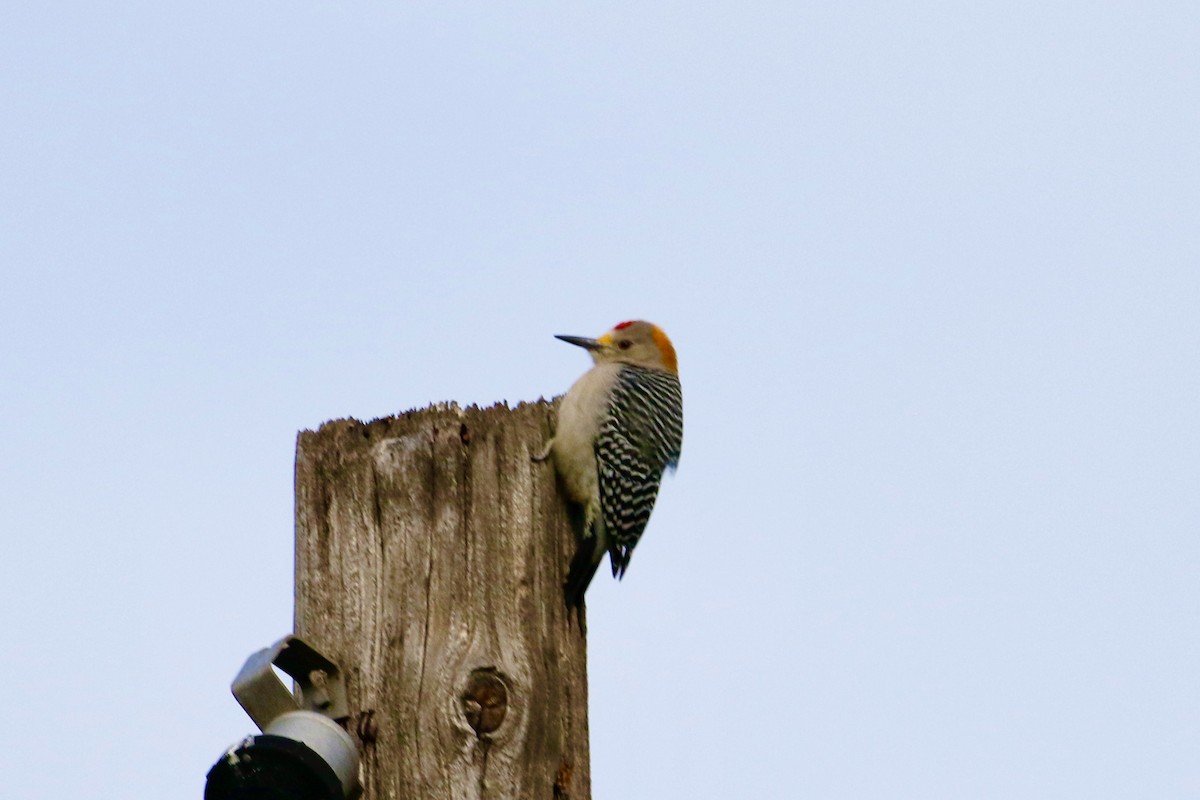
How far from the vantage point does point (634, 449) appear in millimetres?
4980

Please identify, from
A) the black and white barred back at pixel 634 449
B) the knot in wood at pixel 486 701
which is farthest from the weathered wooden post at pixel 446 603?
the black and white barred back at pixel 634 449

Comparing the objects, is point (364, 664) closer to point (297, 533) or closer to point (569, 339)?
point (297, 533)

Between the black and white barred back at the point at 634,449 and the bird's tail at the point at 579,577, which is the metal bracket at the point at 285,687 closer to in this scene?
the bird's tail at the point at 579,577

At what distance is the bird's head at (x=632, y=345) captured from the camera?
6207 mm

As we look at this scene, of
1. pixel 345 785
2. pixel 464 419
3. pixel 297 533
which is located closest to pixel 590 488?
pixel 464 419

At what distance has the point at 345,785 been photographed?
3.04 m

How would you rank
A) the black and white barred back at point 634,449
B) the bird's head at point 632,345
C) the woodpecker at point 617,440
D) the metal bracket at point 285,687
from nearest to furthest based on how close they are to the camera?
1. the metal bracket at point 285,687
2. the woodpecker at point 617,440
3. the black and white barred back at point 634,449
4. the bird's head at point 632,345

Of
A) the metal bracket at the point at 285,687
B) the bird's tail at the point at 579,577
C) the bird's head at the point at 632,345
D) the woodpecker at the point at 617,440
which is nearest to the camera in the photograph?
the metal bracket at the point at 285,687

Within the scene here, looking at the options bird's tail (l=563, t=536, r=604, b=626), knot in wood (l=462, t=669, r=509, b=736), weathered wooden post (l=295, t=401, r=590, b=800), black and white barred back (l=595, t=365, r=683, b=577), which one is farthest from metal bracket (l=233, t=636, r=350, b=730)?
black and white barred back (l=595, t=365, r=683, b=577)

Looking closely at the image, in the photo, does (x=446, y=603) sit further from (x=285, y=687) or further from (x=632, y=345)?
(x=632, y=345)

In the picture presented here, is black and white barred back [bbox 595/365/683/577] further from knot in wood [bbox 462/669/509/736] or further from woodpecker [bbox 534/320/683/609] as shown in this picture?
knot in wood [bbox 462/669/509/736]

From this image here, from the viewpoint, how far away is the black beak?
6.25 m

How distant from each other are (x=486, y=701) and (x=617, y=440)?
5.70 ft

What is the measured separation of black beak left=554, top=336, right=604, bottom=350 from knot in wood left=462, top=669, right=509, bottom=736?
10.5ft
